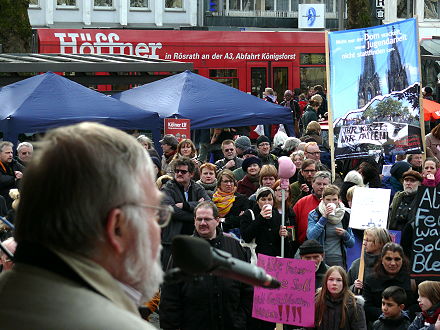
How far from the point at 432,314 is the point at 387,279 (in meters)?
0.69

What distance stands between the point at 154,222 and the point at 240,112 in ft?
48.2

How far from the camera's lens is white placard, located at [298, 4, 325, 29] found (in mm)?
46406

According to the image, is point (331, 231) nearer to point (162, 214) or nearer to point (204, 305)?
point (204, 305)

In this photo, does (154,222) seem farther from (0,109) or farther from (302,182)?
(0,109)

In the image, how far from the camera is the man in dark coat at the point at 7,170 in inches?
438

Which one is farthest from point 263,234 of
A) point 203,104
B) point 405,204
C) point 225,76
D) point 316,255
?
point 225,76

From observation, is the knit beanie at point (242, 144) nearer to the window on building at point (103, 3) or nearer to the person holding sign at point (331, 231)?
the person holding sign at point (331, 231)

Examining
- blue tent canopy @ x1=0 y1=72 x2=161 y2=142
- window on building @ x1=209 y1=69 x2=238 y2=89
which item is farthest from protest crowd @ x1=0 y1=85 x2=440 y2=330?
window on building @ x1=209 y1=69 x2=238 y2=89

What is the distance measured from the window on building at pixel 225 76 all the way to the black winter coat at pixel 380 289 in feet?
64.7

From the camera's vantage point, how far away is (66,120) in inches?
551

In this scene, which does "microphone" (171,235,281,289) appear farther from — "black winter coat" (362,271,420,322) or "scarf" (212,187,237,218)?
"scarf" (212,187,237,218)

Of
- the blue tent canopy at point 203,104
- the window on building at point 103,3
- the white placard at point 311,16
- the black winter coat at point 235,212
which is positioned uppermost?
the window on building at point 103,3

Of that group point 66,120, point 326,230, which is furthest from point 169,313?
point 66,120

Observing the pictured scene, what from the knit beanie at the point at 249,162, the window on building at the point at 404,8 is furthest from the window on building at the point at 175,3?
the knit beanie at the point at 249,162
